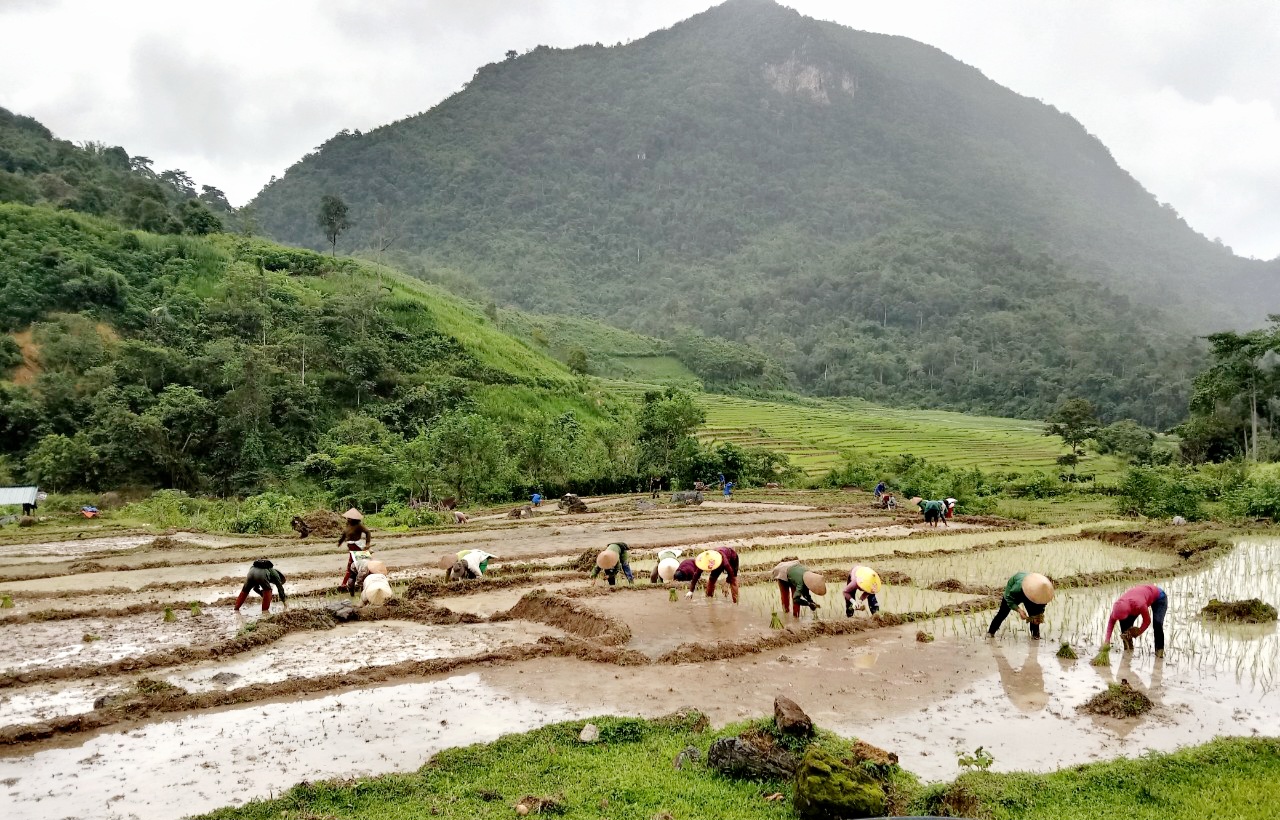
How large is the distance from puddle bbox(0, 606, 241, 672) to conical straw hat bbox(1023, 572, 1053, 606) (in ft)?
46.6

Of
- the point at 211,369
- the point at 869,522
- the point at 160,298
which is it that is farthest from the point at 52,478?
the point at 869,522

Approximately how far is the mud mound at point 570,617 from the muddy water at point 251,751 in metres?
3.06

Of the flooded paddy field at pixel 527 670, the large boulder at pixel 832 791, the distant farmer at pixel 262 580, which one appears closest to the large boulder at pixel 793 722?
the large boulder at pixel 832 791

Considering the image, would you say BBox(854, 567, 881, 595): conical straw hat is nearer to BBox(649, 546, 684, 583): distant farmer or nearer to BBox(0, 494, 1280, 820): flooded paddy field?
BBox(0, 494, 1280, 820): flooded paddy field

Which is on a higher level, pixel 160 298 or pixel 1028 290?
pixel 1028 290

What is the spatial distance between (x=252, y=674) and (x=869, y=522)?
993 inches

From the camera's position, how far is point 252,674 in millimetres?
11289

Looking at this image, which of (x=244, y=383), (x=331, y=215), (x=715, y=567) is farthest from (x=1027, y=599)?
→ (x=331, y=215)

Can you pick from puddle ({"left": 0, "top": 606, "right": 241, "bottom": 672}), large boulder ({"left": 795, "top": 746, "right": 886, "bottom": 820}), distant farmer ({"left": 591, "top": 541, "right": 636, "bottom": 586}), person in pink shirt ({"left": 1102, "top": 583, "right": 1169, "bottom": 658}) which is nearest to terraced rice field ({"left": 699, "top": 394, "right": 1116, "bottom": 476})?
distant farmer ({"left": 591, "top": 541, "right": 636, "bottom": 586})

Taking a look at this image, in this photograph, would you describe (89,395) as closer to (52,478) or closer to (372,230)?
(52,478)

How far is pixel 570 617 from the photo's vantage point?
14.4 m

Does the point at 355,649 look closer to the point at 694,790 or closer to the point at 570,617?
the point at 570,617

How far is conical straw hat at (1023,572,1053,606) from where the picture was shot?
41.5 feet

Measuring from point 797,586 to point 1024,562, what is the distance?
33.2 feet
